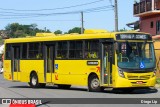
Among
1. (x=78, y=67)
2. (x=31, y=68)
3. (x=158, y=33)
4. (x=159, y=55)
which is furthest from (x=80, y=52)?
(x=158, y=33)

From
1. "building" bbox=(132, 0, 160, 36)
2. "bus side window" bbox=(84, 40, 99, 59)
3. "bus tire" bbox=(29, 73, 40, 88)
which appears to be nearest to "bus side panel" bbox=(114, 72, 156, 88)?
"bus side window" bbox=(84, 40, 99, 59)

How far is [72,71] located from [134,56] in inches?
152

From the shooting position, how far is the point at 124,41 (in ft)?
72.0


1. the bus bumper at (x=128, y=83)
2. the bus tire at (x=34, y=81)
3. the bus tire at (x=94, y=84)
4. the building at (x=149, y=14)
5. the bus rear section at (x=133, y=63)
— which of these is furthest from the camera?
the building at (x=149, y=14)

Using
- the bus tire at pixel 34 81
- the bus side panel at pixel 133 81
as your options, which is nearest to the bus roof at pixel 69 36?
the bus side panel at pixel 133 81

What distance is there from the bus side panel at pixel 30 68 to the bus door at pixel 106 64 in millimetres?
5139

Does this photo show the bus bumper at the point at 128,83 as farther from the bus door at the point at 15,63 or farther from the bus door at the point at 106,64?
the bus door at the point at 15,63

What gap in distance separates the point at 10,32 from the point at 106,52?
11855cm

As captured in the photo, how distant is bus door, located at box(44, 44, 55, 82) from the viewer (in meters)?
25.9

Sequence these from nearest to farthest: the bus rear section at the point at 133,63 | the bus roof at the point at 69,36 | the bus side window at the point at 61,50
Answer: the bus rear section at the point at 133,63 < the bus roof at the point at 69,36 < the bus side window at the point at 61,50

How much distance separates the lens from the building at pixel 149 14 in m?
50.6

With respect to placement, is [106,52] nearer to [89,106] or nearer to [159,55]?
[89,106]

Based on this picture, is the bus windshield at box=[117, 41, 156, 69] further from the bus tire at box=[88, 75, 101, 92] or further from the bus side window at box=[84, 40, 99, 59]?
the bus tire at box=[88, 75, 101, 92]

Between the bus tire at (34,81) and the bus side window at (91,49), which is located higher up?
the bus side window at (91,49)
